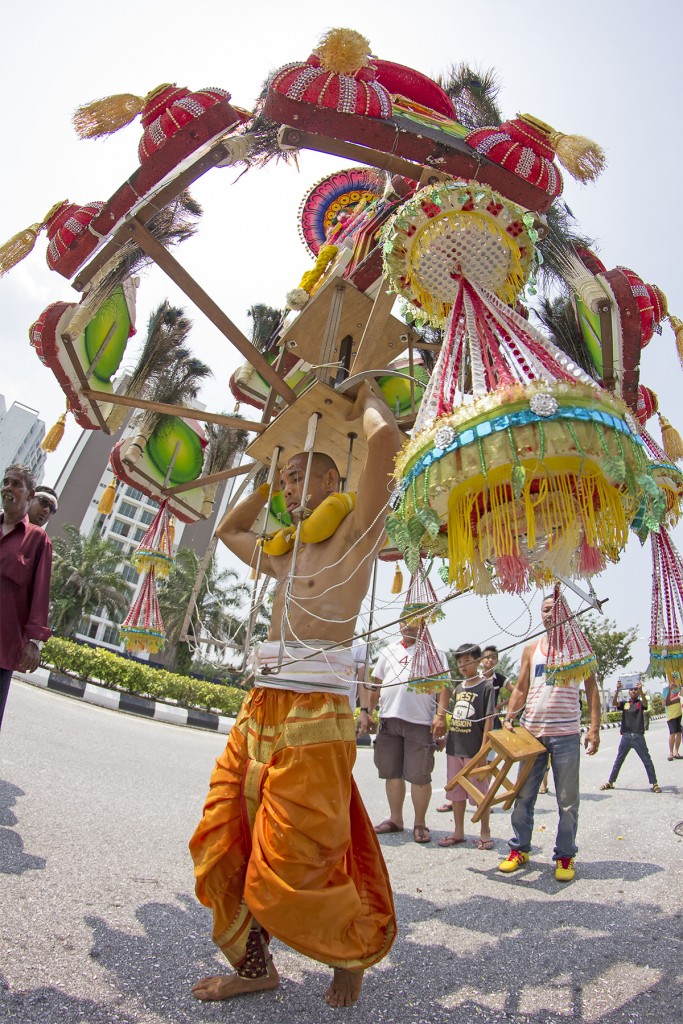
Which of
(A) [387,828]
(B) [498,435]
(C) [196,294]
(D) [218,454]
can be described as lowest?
(A) [387,828]

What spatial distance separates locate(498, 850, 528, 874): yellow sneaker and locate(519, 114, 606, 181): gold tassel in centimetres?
365

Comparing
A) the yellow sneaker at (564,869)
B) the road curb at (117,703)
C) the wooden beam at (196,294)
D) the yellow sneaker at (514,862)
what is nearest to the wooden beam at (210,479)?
the wooden beam at (196,294)

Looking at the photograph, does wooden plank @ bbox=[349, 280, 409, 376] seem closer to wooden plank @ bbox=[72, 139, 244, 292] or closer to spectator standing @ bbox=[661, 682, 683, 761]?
wooden plank @ bbox=[72, 139, 244, 292]

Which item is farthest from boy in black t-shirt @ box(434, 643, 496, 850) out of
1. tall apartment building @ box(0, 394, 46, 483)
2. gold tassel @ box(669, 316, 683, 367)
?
tall apartment building @ box(0, 394, 46, 483)

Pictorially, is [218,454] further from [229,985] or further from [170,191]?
[229,985]

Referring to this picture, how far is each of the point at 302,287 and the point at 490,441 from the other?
7.85 ft

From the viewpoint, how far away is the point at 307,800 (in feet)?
6.03

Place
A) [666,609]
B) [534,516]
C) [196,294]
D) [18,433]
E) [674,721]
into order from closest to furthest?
[534,516]
[666,609]
[196,294]
[674,721]
[18,433]

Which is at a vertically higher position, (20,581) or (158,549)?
(158,549)

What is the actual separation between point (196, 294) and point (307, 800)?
8.16 feet

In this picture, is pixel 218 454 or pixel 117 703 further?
pixel 117 703

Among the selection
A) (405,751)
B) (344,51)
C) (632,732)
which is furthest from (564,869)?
(632,732)

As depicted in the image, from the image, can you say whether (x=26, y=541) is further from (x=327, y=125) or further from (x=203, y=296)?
(x=327, y=125)

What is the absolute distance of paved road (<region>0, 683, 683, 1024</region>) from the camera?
66.9 inches
